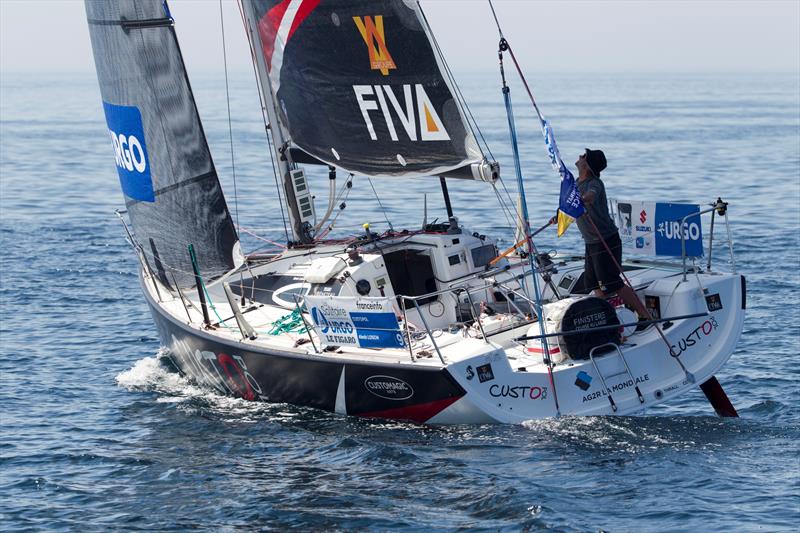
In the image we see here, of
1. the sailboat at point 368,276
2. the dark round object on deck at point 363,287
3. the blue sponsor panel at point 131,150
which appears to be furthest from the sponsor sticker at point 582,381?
the blue sponsor panel at point 131,150

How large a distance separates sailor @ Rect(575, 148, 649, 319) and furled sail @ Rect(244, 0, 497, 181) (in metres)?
1.09

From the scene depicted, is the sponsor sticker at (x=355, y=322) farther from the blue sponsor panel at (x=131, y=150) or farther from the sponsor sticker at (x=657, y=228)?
the blue sponsor panel at (x=131, y=150)

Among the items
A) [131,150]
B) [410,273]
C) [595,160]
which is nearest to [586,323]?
[595,160]

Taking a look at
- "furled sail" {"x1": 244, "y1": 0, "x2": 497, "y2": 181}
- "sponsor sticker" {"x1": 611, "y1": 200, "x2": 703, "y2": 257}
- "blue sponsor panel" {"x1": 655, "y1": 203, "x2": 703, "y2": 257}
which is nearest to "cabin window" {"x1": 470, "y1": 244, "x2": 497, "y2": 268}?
"furled sail" {"x1": 244, "y1": 0, "x2": 497, "y2": 181}

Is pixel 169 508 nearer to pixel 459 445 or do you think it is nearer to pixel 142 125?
pixel 459 445

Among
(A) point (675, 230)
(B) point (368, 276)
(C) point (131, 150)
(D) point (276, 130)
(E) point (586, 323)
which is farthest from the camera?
(D) point (276, 130)

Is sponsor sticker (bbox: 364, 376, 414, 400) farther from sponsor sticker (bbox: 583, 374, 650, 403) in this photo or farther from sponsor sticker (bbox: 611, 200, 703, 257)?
sponsor sticker (bbox: 611, 200, 703, 257)

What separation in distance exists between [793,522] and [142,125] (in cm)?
954

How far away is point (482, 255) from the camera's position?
13945 mm

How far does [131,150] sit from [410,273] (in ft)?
14.1

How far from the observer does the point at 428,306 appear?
1341cm

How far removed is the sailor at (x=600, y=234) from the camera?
1204 cm

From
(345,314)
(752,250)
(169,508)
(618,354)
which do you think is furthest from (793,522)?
(752,250)

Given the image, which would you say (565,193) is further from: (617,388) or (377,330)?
(377,330)
